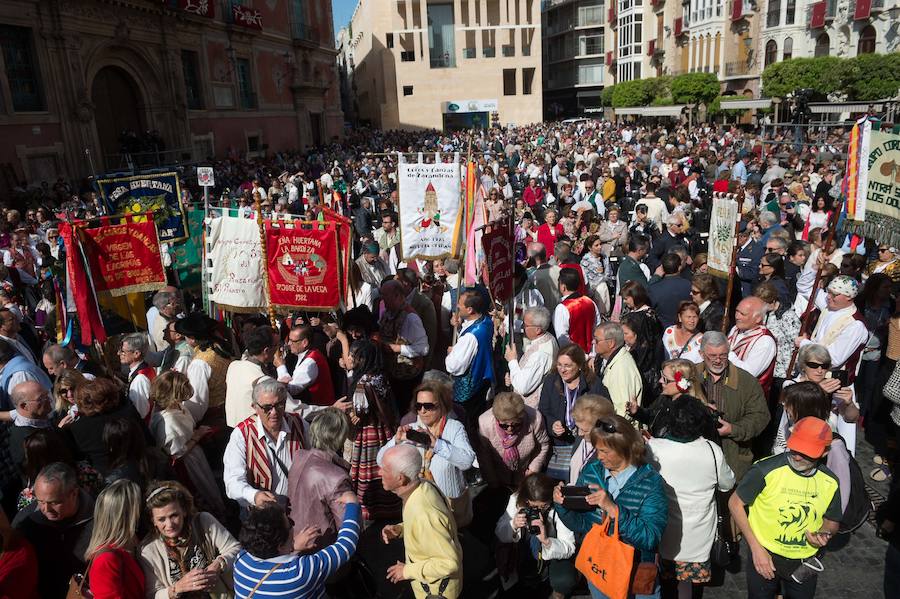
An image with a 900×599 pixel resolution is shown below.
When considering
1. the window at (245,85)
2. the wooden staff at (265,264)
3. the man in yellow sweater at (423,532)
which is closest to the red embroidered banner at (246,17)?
the window at (245,85)

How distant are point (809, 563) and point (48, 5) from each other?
23.6 metres

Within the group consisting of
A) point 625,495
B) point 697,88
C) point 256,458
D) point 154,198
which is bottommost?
point 256,458

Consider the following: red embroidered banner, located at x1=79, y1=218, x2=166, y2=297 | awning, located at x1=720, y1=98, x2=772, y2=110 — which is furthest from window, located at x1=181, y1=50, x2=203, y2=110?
awning, located at x1=720, y1=98, x2=772, y2=110

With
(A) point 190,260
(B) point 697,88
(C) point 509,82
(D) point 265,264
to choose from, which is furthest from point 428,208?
(C) point 509,82

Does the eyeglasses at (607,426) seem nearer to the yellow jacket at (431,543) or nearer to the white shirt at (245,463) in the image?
the yellow jacket at (431,543)

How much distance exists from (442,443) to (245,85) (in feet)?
106

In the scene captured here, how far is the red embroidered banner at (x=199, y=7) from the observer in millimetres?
24969

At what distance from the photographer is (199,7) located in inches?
1017

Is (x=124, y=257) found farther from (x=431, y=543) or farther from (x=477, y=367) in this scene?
(x=431, y=543)

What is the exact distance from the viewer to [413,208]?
6.78m

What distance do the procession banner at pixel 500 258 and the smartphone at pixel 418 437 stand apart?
2.17 m

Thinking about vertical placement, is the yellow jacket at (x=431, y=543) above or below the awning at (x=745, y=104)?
below

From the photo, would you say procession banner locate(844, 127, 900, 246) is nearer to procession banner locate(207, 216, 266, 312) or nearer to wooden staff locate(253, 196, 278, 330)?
wooden staff locate(253, 196, 278, 330)

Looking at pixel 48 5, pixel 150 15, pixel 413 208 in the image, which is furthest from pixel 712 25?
pixel 413 208
